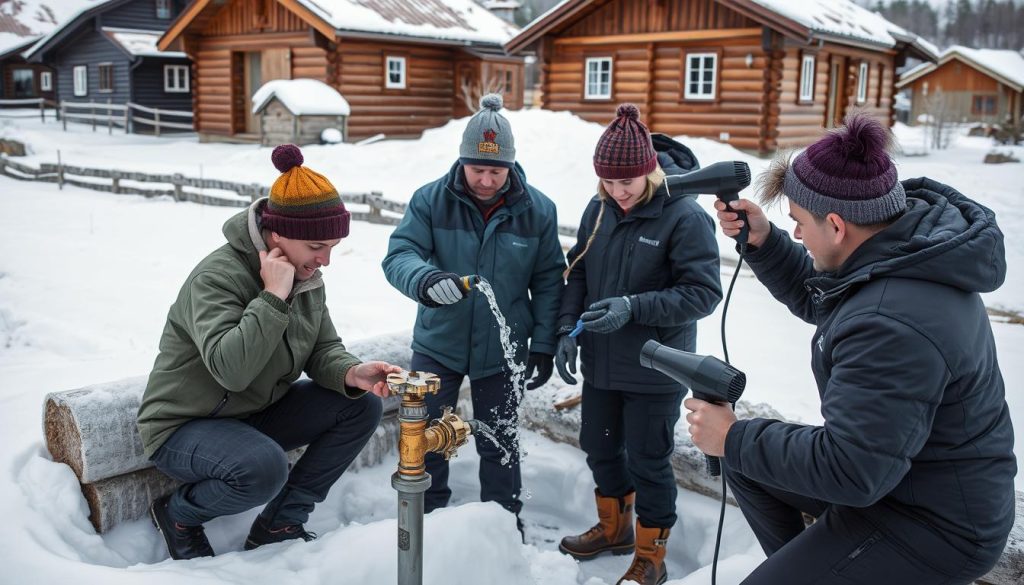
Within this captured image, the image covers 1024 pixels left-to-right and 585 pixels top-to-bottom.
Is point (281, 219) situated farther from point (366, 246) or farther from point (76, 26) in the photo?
point (76, 26)

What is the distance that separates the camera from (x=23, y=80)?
111 feet

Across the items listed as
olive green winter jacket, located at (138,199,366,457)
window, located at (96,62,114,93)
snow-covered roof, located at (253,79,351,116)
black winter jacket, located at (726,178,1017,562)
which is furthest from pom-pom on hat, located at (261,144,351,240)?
window, located at (96,62,114,93)

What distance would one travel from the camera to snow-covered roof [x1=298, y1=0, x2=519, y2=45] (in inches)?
697

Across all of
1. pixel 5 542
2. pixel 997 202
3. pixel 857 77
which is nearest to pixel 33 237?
pixel 5 542

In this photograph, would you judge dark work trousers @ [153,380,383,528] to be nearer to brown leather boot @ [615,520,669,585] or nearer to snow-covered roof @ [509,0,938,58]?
brown leather boot @ [615,520,669,585]

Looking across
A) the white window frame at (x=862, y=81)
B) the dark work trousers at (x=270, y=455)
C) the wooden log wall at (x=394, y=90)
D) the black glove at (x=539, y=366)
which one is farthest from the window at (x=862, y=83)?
the dark work trousers at (x=270, y=455)

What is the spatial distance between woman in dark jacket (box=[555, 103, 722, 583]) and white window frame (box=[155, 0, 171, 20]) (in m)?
29.1

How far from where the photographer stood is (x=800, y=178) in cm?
207

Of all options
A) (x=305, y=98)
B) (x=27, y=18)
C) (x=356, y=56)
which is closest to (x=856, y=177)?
(x=305, y=98)

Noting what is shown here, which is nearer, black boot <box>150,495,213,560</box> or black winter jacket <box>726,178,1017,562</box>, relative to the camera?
black winter jacket <box>726,178,1017,562</box>

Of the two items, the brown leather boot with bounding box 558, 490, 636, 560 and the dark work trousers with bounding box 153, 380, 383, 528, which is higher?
the dark work trousers with bounding box 153, 380, 383, 528

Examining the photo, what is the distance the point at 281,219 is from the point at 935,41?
76.3 meters

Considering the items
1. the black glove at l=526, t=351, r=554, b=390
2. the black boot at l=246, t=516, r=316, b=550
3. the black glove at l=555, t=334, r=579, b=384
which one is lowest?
the black boot at l=246, t=516, r=316, b=550

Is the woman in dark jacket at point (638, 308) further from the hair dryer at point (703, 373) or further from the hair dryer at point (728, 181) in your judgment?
the hair dryer at point (703, 373)
